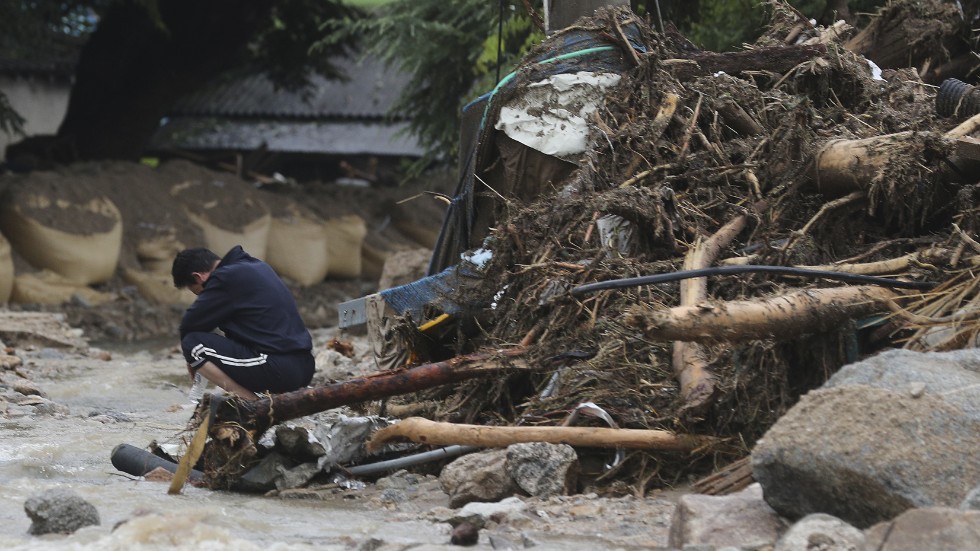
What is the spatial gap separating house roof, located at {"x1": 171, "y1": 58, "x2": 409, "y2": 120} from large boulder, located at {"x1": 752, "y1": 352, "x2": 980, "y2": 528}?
2323 cm

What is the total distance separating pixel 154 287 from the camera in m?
15.4

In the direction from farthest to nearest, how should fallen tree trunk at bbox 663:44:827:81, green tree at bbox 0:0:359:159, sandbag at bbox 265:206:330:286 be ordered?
green tree at bbox 0:0:359:159
sandbag at bbox 265:206:330:286
fallen tree trunk at bbox 663:44:827:81

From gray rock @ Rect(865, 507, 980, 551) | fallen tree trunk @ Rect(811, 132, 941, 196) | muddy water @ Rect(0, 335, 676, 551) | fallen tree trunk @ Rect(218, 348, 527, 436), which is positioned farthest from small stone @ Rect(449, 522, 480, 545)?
fallen tree trunk @ Rect(811, 132, 941, 196)

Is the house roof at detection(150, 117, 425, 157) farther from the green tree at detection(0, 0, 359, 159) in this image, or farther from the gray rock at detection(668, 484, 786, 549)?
the gray rock at detection(668, 484, 786, 549)

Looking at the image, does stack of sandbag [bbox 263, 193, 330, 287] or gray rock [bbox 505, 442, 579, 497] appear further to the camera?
stack of sandbag [bbox 263, 193, 330, 287]

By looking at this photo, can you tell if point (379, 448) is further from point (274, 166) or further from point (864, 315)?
point (274, 166)

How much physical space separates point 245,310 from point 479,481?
2101 millimetres

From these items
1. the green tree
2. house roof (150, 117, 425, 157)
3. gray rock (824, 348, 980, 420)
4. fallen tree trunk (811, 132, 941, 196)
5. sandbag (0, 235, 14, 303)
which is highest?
fallen tree trunk (811, 132, 941, 196)

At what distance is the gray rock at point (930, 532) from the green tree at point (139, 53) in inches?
632

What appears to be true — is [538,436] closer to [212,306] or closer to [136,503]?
[136,503]

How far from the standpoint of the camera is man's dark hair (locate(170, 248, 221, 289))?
618 centimetres

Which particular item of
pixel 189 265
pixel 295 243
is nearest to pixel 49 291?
pixel 295 243

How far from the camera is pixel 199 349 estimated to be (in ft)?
20.1

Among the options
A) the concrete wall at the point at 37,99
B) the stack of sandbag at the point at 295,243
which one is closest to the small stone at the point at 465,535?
the stack of sandbag at the point at 295,243
